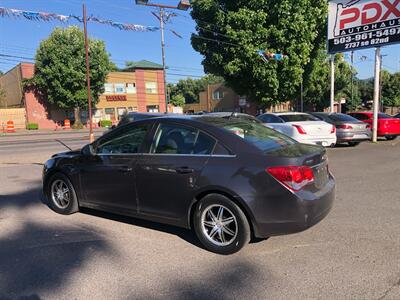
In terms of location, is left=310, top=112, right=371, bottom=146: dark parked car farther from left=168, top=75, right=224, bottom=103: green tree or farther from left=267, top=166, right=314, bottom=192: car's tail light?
left=168, top=75, right=224, bottom=103: green tree

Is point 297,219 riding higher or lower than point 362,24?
lower

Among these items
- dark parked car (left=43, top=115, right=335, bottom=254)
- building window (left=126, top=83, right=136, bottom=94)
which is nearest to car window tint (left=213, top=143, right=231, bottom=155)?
dark parked car (left=43, top=115, right=335, bottom=254)

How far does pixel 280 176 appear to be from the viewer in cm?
401

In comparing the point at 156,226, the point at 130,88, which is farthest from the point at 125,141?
the point at 130,88

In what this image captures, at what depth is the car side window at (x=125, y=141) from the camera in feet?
16.4

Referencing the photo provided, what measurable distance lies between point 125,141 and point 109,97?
45.5 m

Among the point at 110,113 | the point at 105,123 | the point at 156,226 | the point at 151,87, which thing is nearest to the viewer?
the point at 156,226

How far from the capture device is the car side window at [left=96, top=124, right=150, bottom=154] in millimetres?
5008

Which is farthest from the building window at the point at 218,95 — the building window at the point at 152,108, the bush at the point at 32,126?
the bush at the point at 32,126

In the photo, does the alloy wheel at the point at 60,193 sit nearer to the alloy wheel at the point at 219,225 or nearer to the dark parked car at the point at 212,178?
the dark parked car at the point at 212,178

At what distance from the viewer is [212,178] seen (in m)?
4.23

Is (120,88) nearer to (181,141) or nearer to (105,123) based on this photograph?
(105,123)

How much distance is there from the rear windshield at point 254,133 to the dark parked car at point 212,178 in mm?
15

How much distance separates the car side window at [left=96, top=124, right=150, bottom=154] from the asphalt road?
3.55ft
